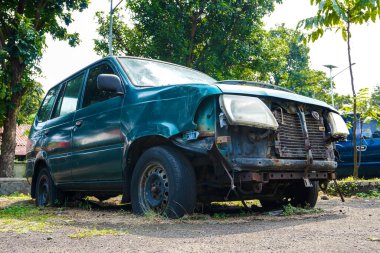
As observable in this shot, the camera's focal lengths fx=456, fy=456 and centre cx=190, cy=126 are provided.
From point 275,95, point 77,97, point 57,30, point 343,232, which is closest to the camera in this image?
point 343,232

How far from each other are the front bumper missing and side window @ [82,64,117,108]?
2.09 meters

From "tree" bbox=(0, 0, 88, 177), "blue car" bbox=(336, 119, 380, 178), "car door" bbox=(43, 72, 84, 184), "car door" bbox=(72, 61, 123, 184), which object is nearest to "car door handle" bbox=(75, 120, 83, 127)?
"car door" bbox=(72, 61, 123, 184)

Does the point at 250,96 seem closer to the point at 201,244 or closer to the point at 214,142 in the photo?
the point at 214,142

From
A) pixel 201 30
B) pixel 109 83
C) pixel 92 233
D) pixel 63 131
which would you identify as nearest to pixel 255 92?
pixel 109 83

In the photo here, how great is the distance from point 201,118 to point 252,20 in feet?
60.1

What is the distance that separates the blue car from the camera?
10743mm

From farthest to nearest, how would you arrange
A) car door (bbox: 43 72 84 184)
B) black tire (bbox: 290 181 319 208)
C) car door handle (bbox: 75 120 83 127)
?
car door (bbox: 43 72 84 184)
car door handle (bbox: 75 120 83 127)
black tire (bbox: 290 181 319 208)

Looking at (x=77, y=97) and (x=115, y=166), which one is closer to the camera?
(x=115, y=166)

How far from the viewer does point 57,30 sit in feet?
52.7

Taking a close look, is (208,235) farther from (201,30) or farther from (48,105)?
(201,30)

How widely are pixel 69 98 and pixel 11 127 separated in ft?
28.4

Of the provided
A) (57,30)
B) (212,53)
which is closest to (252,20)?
(212,53)

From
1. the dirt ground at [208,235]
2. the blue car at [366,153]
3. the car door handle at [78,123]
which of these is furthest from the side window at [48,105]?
the blue car at [366,153]

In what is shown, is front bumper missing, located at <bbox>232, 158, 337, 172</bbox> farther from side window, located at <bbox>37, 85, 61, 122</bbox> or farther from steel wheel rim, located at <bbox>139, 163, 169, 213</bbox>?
side window, located at <bbox>37, 85, 61, 122</bbox>
